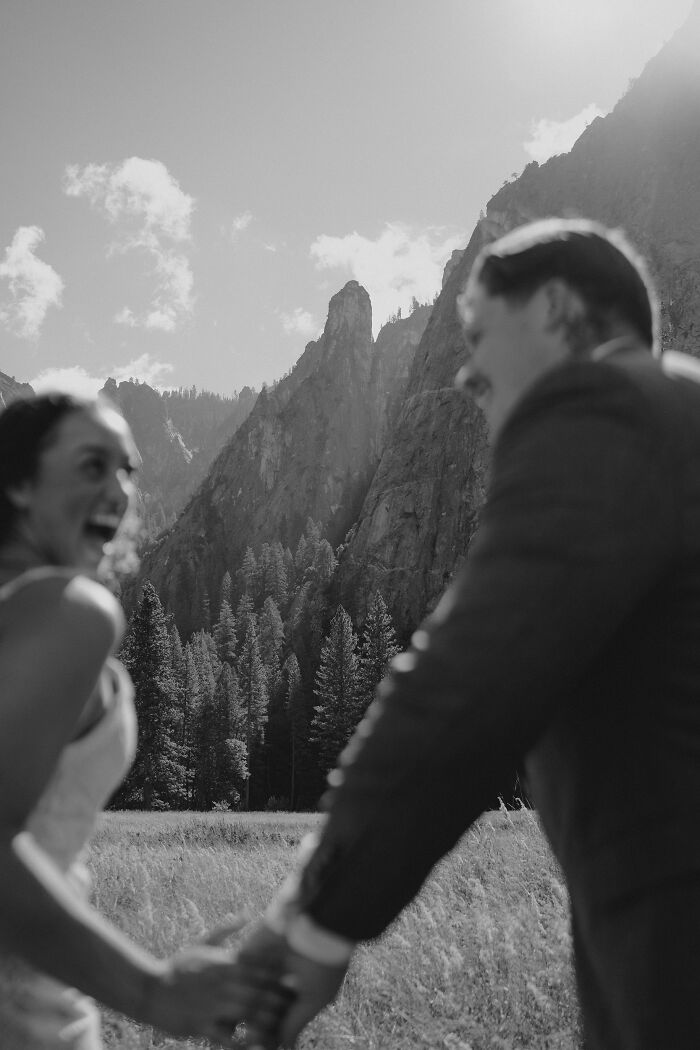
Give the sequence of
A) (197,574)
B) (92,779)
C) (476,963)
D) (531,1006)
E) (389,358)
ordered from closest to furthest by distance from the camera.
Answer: (92,779)
(531,1006)
(476,963)
(197,574)
(389,358)

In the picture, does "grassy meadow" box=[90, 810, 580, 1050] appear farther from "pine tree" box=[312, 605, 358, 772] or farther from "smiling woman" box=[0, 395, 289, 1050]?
"pine tree" box=[312, 605, 358, 772]

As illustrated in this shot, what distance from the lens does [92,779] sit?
1999 mm

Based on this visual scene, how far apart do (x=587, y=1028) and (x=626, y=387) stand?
131 cm

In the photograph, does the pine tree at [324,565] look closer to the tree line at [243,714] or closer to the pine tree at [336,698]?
the tree line at [243,714]

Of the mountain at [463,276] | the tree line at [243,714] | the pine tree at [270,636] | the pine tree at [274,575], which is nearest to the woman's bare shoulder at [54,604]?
the tree line at [243,714]

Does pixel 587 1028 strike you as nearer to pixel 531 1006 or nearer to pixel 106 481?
pixel 106 481

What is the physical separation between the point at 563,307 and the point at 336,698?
61705mm

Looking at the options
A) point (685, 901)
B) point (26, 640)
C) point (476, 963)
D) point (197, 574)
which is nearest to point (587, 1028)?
point (685, 901)

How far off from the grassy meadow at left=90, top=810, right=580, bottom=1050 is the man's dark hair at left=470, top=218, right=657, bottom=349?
459cm

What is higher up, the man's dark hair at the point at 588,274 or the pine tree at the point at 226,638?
the man's dark hair at the point at 588,274

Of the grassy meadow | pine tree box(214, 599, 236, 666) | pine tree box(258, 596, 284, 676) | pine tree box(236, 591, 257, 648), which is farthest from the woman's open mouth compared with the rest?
pine tree box(236, 591, 257, 648)

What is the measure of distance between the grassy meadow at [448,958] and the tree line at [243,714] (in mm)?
41424

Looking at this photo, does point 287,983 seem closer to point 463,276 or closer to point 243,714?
point 243,714

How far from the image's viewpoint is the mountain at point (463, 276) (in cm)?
8956
